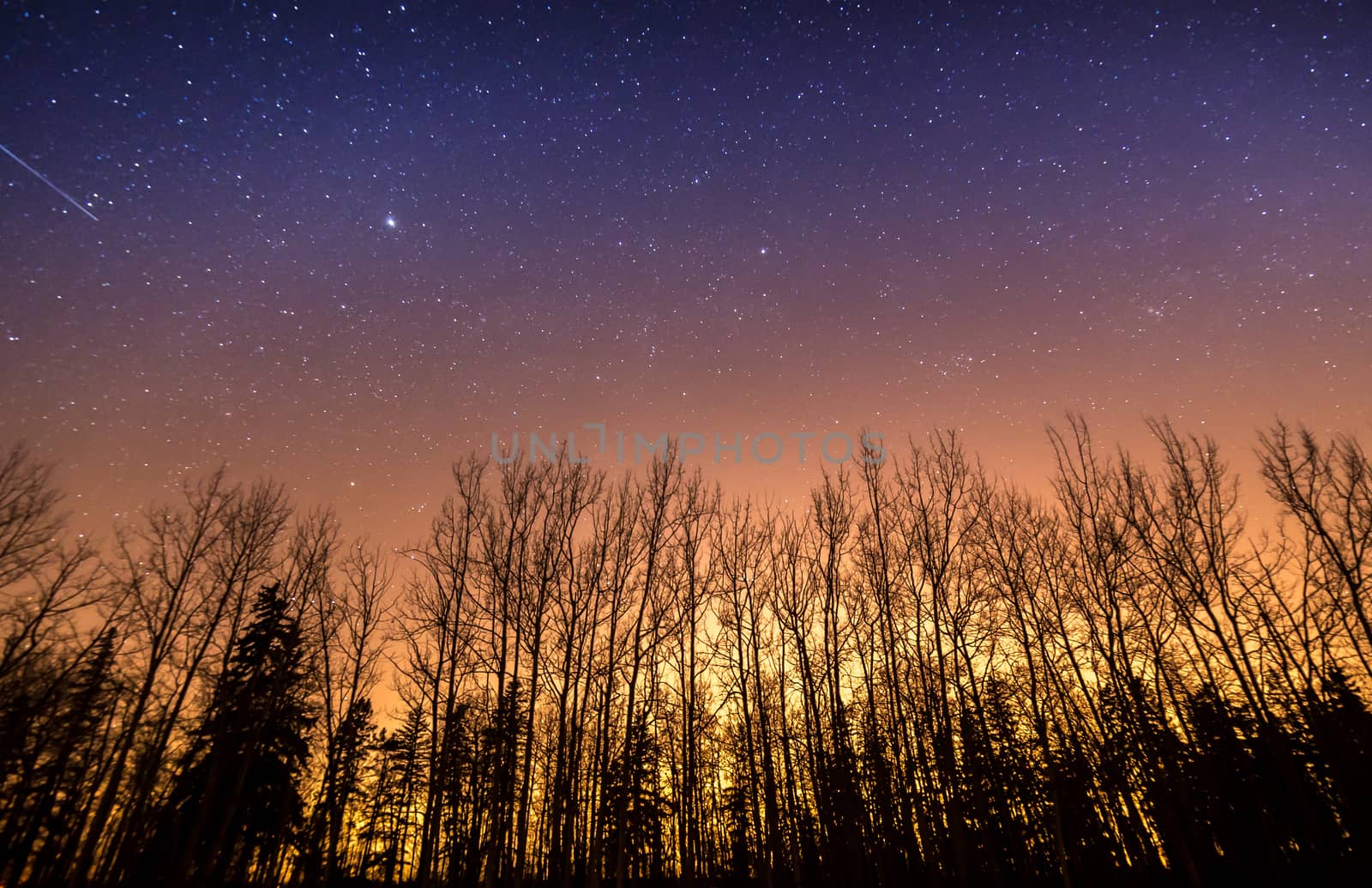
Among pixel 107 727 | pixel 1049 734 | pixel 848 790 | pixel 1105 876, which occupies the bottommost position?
pixel 1105 876

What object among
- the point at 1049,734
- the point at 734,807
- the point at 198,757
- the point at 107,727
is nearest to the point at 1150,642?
the point at 1049,734

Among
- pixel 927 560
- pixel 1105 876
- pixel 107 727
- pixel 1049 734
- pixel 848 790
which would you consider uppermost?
pixel 927 560

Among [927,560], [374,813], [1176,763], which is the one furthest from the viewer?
[374,813]

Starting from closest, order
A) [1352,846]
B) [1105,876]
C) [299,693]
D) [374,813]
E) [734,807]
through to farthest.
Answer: [1352,846], [1105,876], [299,693], [734,807], [374,813]

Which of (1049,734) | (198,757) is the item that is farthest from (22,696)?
(1049,734)

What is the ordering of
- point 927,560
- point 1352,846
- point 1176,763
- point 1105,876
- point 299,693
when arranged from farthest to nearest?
1. point 299,693
2. point 1105,876
3. point 927,560
4. point 1176,763
5. point 1352,846

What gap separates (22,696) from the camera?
1833 centimetres

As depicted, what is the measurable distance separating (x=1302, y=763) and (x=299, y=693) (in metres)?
33.0

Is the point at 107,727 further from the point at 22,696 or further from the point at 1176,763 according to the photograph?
the point at 1176,763

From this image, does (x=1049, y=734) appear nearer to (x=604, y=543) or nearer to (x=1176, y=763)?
(x=1176, y=763)

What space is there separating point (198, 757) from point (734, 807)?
2302 centimetres

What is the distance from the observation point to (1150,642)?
15.0 meters

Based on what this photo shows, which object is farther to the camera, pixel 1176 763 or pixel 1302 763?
pixel 1302 763

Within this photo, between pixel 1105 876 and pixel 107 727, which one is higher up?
pixel 107 727
